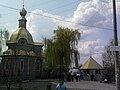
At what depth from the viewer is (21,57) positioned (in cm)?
6962

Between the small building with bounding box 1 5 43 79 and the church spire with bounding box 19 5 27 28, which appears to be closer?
the small building with bounding box 1 5 43 79

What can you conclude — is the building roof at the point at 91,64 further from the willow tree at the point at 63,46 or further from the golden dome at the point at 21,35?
the golden dome at the point at 21,35

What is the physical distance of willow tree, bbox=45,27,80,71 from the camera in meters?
61.4

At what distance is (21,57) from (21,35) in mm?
5596

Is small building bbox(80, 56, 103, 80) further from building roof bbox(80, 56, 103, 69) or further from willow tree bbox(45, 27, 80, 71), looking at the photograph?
willow tree bbox(45, 27, 80, 71)

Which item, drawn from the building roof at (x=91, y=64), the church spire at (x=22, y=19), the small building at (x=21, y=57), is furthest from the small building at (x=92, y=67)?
the church spire at (x=22, y=19)

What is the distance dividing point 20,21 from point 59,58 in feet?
61.5

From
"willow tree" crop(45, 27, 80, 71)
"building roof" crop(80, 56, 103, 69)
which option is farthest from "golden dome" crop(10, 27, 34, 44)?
"building roof" crop(80, 56, 103, 69)

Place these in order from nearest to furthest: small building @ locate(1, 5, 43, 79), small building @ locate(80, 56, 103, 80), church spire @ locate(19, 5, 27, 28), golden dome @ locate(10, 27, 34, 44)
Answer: small building @ locate(80, 56, 103, 80) < small building @ locate(1, 5, 43, 79) < golden dome @ locate(10, 27, 34, 44) < church spire @ locate(19, 5, 27, 28)

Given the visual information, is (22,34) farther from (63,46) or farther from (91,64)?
(91,64)

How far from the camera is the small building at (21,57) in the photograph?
69500 mm

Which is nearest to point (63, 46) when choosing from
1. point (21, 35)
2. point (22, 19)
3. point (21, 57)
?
point (21, 57)

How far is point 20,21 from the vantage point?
75562 mm

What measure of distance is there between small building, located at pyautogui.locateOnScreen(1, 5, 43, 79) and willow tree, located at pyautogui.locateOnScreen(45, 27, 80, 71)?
900 cm
